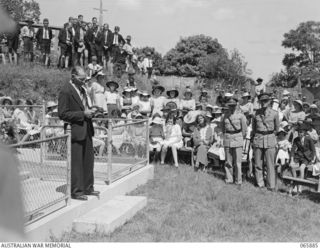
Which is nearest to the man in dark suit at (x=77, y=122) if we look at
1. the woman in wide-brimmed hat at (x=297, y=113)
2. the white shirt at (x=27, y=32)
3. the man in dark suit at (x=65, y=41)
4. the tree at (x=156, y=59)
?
the woman in wide-brimmed hat at (x=297, y=113)

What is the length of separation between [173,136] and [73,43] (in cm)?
722

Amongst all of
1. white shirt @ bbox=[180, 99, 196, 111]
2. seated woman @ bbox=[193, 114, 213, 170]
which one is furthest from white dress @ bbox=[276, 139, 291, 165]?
white shirt @ bbox=[180, 99, 196, 111]

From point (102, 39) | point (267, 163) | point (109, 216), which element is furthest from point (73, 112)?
point (102, 39)

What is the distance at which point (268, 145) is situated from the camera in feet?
31.5

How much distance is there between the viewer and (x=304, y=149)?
9.49m

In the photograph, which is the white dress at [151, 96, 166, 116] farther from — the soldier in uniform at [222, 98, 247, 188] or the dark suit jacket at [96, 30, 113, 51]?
the dark suit jacket at [96, 30, 113, 51]

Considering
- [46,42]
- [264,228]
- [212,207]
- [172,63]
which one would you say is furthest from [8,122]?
[172,63]

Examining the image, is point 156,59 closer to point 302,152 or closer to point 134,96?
point 134,96

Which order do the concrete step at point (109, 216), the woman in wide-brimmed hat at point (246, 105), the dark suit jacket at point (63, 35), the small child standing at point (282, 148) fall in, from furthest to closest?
the dark suit jacket at point (63, 35) < the woman in wide-brimmed hat at point (246, 105) < the small child standing at point (282, 148) < the concrete step at point (109, 216)

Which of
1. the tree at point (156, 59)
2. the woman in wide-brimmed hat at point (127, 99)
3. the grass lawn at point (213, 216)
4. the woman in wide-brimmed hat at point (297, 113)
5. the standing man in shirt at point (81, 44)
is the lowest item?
the grass lawn at point (213, 216)

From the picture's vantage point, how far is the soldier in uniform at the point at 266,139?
9.58 m

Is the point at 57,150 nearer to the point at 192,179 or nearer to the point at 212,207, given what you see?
the point at 212,207

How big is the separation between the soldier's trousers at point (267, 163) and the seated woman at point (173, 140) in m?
2.13

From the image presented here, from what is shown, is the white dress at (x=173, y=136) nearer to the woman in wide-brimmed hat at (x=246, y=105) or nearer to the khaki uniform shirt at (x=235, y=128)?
the khaki uniform shirt at (x=235, y=128)
